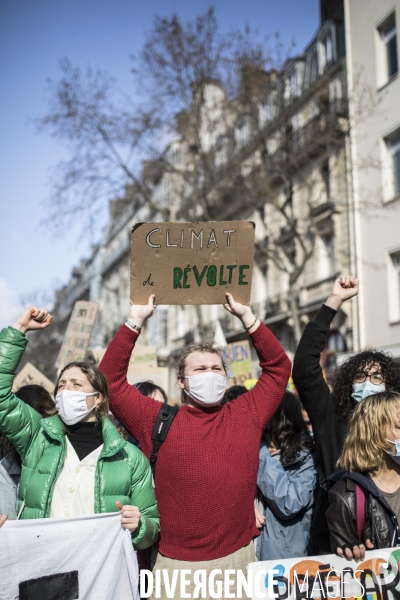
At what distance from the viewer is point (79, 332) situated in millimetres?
8133

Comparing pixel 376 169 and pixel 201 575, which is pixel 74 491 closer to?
pixel 201 575

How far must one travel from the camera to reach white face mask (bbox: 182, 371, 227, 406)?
10.4ft

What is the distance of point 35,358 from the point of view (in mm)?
44000

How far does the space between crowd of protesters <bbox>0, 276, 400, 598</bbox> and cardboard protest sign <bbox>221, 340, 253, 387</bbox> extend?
486 centimetres

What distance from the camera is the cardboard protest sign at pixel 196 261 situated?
3473 mm

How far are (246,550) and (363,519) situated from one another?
61cm

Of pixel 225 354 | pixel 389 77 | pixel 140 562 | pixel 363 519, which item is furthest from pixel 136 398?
pixel 389 77

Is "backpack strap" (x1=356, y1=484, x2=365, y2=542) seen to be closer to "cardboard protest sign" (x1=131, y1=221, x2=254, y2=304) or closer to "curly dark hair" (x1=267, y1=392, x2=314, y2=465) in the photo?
"curly dark hair" (x1=267, y1=392, x2=314, y2=465)

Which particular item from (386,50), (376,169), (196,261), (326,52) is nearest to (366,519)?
(196,261)

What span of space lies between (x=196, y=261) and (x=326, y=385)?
98 cm

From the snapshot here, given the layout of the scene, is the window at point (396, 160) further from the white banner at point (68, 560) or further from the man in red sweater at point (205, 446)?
the white banner at point (68, 560)

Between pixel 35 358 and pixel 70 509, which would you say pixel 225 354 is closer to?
pixel 70 509

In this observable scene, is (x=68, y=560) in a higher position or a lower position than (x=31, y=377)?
lower

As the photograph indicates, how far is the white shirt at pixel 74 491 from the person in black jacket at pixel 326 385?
3.73 ft
